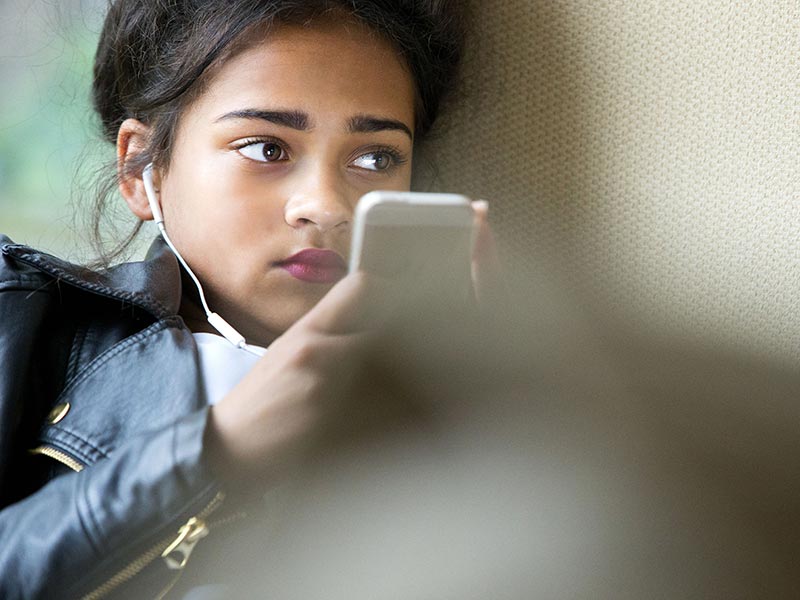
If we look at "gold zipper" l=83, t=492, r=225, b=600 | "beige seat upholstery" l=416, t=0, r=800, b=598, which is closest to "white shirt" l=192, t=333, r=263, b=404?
"gold zipper" l=83, t=492, r=225, b=600

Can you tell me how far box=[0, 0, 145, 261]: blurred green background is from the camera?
933 mm

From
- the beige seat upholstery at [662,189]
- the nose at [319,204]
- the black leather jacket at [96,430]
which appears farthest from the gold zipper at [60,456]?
the beige seat upholstery at [662,189]

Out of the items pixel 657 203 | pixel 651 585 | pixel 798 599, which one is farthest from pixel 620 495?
pixel 657 203

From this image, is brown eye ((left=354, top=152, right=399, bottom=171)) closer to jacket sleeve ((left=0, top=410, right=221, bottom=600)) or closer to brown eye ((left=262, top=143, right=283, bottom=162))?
brown eye ((left=262, top=143, right=283, bottom=162))

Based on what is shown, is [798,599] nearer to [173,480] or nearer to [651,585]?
[651,585]

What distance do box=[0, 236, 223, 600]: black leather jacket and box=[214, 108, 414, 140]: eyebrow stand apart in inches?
5.4

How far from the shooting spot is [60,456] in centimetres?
64

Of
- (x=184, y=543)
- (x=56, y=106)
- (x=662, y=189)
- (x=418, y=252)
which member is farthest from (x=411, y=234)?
(x=56, y=106)

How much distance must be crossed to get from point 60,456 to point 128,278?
0.52 feet

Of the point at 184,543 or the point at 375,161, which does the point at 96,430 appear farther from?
the point at 375,161

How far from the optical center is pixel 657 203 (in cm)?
83

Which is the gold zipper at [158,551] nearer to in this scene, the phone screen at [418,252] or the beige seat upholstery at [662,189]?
the phone screen at [418,252]

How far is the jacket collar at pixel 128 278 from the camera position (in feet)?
2.30

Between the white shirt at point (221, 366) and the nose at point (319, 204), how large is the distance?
0.35 feet
